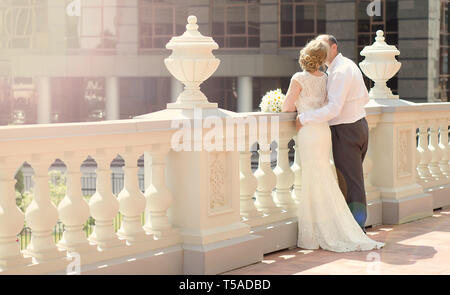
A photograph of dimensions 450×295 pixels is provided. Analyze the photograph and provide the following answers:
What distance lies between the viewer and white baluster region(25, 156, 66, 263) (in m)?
5.79

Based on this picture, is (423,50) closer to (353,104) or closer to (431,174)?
(431,174)

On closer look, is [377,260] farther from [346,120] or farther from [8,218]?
[8,218]

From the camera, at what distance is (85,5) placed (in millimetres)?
40281

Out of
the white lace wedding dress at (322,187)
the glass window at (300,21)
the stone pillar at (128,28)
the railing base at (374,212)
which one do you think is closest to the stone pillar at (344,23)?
the glass window at (300,21)

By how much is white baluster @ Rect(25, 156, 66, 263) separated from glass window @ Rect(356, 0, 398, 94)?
2911 centimetres

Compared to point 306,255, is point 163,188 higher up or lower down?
higher up

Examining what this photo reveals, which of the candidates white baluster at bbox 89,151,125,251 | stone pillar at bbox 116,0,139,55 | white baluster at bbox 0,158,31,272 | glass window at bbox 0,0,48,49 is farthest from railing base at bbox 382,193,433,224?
glass window at bbox 0,0,48,49

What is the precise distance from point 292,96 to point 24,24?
35742 millimetres

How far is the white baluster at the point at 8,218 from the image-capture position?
5516 mm

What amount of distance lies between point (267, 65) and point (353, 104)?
88.6ft

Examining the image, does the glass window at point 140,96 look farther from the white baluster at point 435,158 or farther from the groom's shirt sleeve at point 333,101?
the groom's shirt sleeve at point 333,101

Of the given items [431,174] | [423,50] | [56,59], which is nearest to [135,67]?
[56,59]

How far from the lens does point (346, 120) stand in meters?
8.26

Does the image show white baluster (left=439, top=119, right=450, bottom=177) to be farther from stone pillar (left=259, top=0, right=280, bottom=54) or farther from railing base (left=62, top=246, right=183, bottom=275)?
stone pillar (left=259, top=0, right=280, bottom=54)
